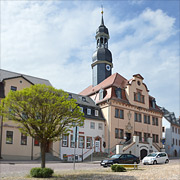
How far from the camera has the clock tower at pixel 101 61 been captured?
51969 millimetres

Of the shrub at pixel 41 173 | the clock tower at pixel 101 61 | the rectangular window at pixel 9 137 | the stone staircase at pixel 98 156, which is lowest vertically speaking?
the stone staircase at pixel 98 156

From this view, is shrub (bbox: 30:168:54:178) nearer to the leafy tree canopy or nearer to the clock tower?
the leafy tree canopy

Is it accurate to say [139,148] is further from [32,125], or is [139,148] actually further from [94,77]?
[32,125]

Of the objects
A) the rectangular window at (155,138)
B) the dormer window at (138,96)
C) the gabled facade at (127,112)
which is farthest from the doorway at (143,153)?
the dormer window at (138,96)

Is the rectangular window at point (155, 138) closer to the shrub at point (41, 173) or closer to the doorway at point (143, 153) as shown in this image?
the doorway at point (143, 153)

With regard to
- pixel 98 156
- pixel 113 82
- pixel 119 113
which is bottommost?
pixel 98 156

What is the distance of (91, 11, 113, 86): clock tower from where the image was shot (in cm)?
5197

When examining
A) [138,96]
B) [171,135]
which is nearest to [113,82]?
[138,96]

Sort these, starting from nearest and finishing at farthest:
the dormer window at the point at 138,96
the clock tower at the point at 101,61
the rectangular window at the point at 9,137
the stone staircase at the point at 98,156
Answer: the rectangular window at the point at 9,137 → the stone staircase at the point at 98,156 → the dormer window at the point at 138,96 → the clock tower at the point at 101,61

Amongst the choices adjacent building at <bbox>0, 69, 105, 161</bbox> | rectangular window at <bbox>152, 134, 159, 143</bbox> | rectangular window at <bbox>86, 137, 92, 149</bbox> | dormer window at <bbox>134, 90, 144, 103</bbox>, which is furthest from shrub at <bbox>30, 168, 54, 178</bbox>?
rectangular window at <bbox>152, 134, 159, 143</bbox>

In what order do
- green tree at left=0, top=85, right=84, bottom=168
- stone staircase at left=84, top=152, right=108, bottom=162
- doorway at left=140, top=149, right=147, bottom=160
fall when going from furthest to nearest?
doorway at left=140, top=149, right=147, bottom=160
stone staircase at left=84, top=152, right=108, bottom=162
green tree at left=0, top=85, right=84, bottom=168

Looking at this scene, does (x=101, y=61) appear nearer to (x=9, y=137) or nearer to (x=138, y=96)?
(x=138, y=96)

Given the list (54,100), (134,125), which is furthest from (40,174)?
(134,125)

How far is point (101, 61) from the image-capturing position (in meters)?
51.9
